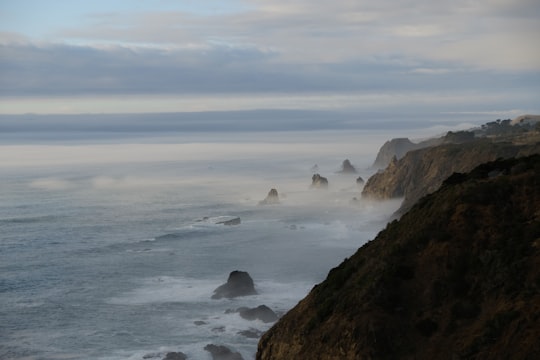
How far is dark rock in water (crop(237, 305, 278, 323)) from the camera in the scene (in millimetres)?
60450

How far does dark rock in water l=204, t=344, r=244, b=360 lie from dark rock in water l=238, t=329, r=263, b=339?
4578 millimetres

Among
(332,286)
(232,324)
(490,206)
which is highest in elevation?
(490,206)

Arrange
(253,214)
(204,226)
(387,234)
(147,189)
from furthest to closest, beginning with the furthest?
1. (147,189)
2. (253,214)
3. (204,226)
4. (387,234)

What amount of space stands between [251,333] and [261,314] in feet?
13.3

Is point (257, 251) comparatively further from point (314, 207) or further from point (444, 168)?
point (314, 207)

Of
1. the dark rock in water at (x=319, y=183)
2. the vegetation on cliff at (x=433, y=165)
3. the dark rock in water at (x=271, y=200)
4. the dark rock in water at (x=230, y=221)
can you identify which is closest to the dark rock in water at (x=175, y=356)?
the vegetation on cliff at (x=433, y=165)

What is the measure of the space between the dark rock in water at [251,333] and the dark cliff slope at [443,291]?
23.4 meters

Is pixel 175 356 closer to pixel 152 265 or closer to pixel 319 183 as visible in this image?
pixel 152 265

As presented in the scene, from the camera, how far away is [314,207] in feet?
480

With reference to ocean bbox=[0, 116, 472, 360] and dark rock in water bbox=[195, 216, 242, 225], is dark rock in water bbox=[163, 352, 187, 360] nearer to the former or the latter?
ocean bbox=[0, 116, 472, 360]

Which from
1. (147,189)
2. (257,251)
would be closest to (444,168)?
(257,251)

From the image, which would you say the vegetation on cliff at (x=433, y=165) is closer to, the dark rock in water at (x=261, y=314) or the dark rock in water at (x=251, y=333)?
the dark rock in water at (x=261, y=314)

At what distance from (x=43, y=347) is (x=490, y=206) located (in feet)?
121

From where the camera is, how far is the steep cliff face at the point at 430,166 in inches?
4026
